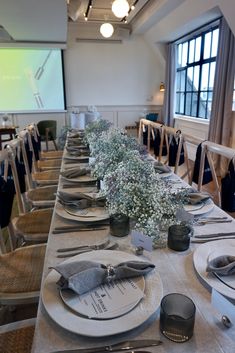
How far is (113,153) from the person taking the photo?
1.56 meters

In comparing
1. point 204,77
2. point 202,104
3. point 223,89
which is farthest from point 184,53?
point 223,89

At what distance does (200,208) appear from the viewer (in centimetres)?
128

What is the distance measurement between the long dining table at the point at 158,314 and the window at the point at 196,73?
15.6 feet

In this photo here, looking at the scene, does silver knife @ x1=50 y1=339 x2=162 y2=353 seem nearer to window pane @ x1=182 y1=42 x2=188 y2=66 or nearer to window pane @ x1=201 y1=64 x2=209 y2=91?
window pane @ x1=201 y1=64 x2=209 y2=91

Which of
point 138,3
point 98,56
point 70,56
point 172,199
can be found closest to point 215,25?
point 138,3

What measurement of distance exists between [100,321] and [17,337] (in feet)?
1.68

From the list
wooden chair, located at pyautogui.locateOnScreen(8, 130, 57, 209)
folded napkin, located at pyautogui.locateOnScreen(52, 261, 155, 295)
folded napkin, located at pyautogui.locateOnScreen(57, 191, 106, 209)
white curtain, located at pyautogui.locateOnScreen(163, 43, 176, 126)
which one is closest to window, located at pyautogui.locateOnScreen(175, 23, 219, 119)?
white curtain, located at pyautogui.locateOnScreen(163, 43, 176, 126)

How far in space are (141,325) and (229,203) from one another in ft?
4.33

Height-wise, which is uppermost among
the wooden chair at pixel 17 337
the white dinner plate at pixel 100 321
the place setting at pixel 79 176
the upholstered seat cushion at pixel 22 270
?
the place setting at pixel 79 176

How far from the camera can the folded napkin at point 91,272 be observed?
28.3 inches

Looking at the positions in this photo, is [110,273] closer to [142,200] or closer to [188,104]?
[142,200]

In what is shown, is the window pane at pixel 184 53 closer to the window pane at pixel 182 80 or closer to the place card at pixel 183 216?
the window pane at pixel 182 80

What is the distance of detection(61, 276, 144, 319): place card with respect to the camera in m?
0.66

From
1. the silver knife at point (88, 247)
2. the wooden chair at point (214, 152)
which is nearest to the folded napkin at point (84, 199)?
the silver knife at point (88, 247)
